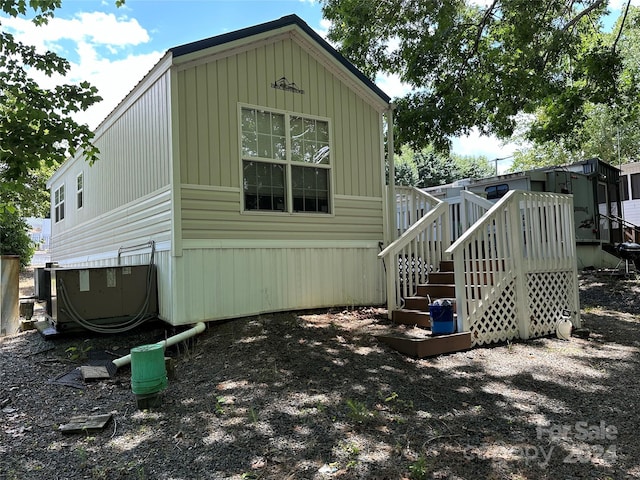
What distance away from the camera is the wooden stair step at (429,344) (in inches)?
187

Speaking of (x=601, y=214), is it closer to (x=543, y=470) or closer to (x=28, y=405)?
(x=543, y=470)

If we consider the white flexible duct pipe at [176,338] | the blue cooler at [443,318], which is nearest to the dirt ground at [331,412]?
the white flexible duct pipe at [176,338]

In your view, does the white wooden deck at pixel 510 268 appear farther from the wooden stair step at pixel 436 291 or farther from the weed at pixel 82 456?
the weed at pixel 82 456

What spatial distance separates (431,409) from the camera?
11.4 feet

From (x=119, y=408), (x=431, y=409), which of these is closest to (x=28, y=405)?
(x=119, y=408)

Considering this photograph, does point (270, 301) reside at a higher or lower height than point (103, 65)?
lower

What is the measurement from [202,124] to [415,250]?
3.62 metres

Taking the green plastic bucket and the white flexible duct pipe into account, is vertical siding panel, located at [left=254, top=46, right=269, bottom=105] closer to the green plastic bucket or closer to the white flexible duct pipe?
the white flexible duct pipe

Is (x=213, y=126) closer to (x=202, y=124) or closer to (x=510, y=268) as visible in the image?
(x=202, y=124)

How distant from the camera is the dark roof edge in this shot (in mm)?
5660

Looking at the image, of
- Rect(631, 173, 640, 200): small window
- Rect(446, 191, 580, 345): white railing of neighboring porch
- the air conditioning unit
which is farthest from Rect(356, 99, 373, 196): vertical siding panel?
Rect(631, 173, 640, 200): small window

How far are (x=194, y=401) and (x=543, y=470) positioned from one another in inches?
106

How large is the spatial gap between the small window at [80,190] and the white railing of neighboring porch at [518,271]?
9527mm

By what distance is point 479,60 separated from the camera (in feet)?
35.4
